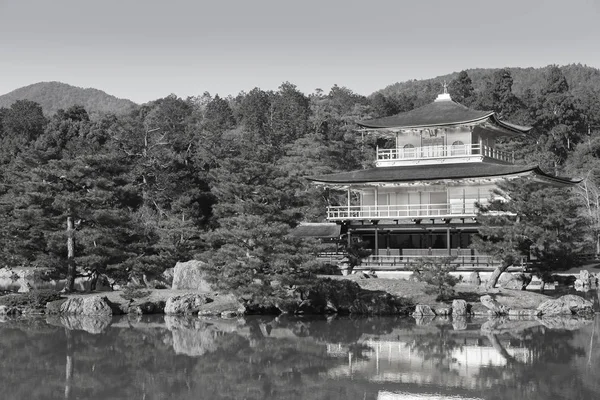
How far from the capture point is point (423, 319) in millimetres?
A: 27203

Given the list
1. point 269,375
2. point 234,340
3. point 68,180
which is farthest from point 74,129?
point 269,375

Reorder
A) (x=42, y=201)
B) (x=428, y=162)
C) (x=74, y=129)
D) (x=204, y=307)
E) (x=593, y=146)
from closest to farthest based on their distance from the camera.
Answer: (x=204, y=307)
(x=42, y=201)
(x=428, y=162)
(x=74, y=129)
(x=593, y=146)

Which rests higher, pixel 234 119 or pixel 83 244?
pixel 234 119

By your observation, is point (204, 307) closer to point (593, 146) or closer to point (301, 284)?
point (301, 284)

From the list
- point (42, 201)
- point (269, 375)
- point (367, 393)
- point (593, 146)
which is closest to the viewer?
point (367, 393)

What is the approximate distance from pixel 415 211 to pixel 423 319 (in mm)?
9471

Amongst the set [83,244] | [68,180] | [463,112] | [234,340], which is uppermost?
[463,112]

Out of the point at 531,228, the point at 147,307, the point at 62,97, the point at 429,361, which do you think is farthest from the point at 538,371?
the point at 62,97

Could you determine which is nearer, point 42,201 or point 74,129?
point 42,201

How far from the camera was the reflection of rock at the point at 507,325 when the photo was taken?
24.4m

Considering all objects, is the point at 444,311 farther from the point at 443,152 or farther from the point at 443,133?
the point at 443,133

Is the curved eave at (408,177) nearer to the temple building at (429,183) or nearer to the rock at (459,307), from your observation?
the temple building at (429,183)

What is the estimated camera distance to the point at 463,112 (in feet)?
128

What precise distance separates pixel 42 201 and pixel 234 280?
29.0 ft
